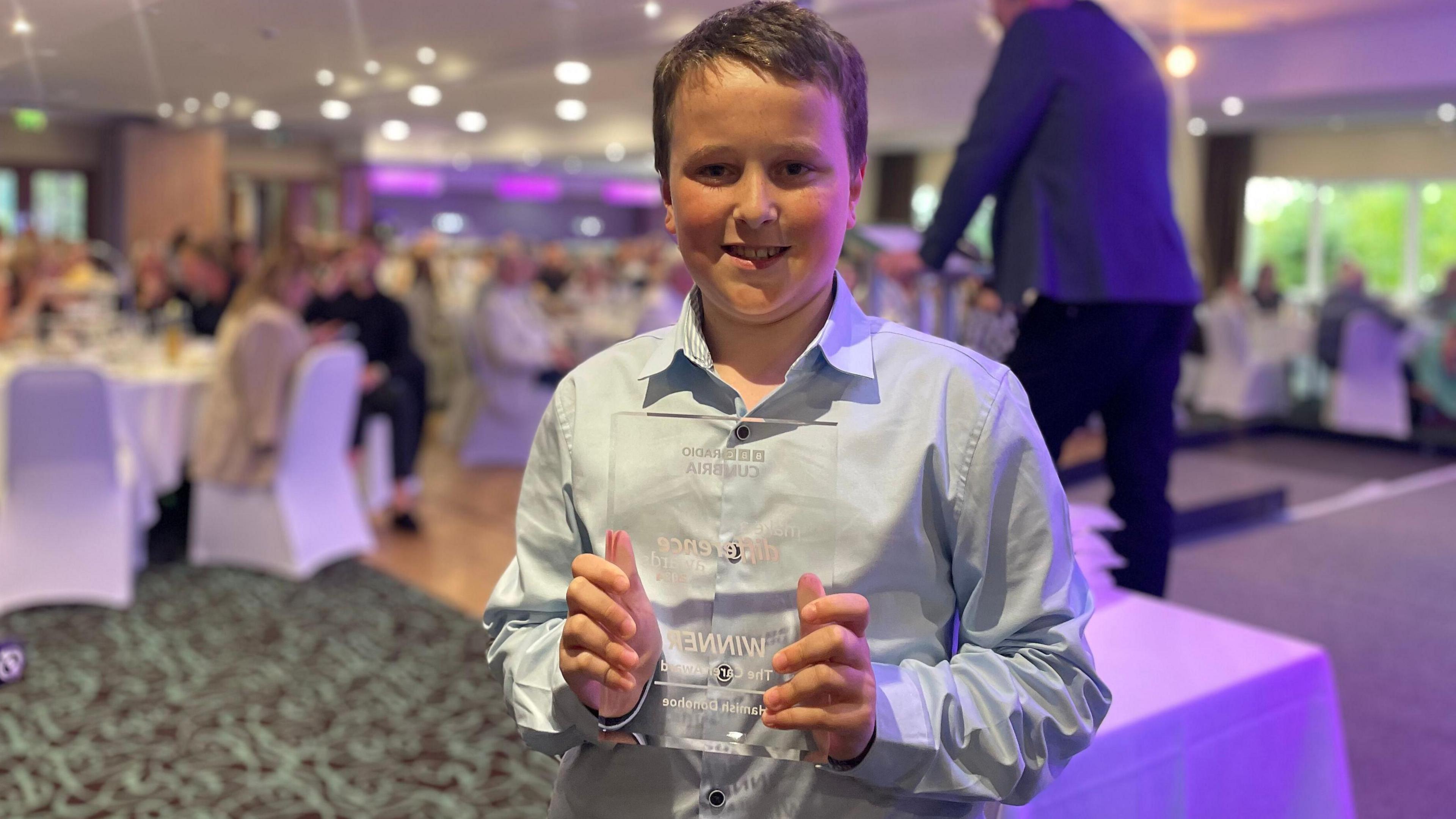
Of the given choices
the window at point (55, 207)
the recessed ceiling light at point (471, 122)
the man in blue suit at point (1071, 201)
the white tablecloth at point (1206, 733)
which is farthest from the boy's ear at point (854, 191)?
the window at point (55, 207)

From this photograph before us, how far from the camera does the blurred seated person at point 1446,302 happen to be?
24.2 ft

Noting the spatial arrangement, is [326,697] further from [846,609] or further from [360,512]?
[846,609]

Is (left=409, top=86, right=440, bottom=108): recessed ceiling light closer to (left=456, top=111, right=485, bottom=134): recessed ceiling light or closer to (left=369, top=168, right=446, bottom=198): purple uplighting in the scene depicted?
(left=456, top=111, right=485, bottom=134): recessed ceiling light

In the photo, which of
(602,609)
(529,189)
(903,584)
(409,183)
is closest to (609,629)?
(602,609)

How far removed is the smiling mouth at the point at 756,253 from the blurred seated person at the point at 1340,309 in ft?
27.2

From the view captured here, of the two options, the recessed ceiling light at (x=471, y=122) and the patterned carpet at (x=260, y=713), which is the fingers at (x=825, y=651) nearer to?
the patterned carpet at (x=260, y=713)

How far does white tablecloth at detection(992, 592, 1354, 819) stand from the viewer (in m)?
1.34

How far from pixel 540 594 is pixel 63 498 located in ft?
11.5

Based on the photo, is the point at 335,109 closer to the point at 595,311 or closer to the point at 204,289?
the point at 204,289

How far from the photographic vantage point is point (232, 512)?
4.41m

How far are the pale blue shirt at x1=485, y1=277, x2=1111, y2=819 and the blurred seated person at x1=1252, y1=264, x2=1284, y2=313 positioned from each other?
9.55 metres

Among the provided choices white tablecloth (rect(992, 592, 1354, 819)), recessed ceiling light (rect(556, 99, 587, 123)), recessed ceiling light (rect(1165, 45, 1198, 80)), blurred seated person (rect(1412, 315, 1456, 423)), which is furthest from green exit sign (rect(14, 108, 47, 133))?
blurred seated person (rect(1412, 315, 1456, 423))

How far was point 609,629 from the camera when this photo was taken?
2.60 feet

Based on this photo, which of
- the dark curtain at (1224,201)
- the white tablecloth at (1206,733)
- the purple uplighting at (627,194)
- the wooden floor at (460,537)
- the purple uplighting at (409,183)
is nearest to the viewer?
the white tablecloth at (1206,733)
